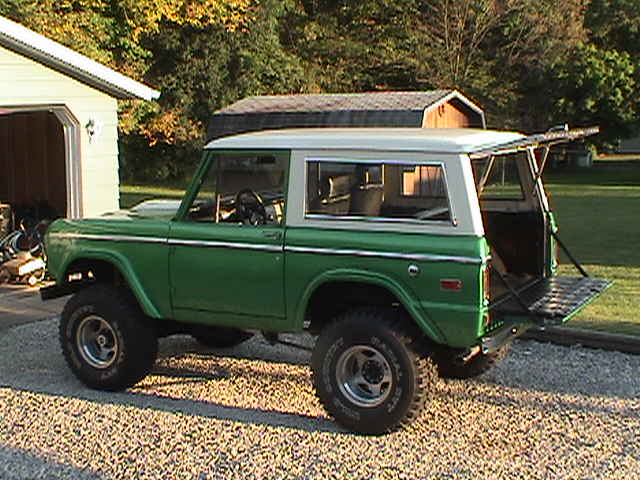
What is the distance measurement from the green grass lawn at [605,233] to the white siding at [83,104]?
22.0 ft

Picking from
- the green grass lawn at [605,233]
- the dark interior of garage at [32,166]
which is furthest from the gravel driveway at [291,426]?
the dark interior of garage at [32,166]

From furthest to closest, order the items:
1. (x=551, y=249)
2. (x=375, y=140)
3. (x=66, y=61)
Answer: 1. (x=66, y=61)
2. (x=551, y=249)
3. (x=375, y=140)

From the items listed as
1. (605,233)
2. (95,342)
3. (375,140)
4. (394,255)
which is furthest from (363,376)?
(605,233)

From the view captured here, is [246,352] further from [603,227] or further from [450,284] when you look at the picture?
[603,227]

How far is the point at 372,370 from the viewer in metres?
5.87

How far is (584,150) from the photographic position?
42844 mm

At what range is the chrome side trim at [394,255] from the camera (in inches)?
210

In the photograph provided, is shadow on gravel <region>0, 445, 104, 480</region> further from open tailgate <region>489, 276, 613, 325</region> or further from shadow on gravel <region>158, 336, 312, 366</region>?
open tailgate <region>489, 276, 613, 325</region>

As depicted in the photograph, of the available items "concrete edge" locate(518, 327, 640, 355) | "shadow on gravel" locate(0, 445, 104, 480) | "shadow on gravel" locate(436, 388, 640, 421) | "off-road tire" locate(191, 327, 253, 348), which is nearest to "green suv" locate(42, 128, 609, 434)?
"shadow on gravel" locate(436, 388, 640, 421)

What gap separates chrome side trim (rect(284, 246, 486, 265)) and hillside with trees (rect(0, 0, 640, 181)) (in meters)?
23.1

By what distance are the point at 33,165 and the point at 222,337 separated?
8.28 m

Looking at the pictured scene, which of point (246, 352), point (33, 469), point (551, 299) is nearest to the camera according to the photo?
point (33, 469)

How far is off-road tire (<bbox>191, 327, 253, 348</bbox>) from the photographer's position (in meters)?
7.82

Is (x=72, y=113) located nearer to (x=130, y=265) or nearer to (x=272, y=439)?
(x=130, y=265)
